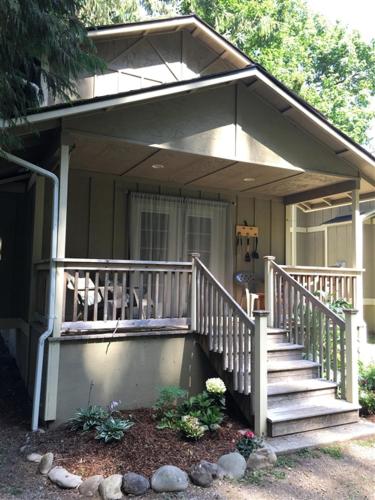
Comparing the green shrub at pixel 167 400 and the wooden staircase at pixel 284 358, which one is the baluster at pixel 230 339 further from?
the green shrub at pixel 167 400

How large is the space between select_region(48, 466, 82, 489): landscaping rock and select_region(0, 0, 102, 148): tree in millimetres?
3092

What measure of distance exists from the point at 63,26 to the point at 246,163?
3.23 meters

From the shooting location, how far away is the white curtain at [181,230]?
7512 mm

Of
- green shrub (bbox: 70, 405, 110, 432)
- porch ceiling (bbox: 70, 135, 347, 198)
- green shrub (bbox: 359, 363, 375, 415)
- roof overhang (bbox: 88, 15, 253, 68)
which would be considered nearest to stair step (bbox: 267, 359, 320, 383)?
green shrub (bbox: 359, 363, 375, 415)

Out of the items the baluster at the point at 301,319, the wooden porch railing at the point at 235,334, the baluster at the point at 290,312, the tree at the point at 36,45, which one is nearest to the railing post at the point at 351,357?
the baluster at the point at 301,319

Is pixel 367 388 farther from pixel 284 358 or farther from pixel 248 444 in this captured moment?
pixel 248 444

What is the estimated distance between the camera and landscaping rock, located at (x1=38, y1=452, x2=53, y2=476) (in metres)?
3.80

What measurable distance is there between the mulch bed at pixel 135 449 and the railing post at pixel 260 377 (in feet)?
0.92

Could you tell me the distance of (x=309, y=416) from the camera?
4723 millimetres

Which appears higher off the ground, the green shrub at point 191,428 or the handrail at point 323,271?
the handrail at point 323,271

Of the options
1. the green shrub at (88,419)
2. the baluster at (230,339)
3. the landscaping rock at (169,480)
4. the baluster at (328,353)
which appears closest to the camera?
the landscaping rock at (169,480)

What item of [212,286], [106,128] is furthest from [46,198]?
[212,286]

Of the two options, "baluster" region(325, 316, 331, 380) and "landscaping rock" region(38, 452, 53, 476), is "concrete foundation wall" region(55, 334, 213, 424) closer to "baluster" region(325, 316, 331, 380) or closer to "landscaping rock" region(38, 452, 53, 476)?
"landscaping rock" region(38, 452, 53, 476)

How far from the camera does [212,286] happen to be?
18.2 feet
